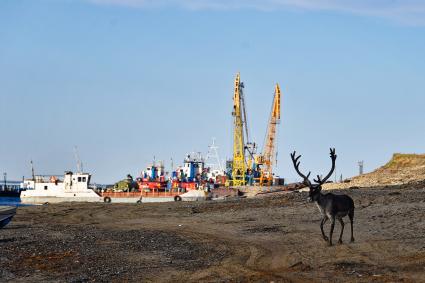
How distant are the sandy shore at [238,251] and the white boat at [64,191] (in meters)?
58.1

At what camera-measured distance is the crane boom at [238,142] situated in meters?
116

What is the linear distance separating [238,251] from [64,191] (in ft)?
249

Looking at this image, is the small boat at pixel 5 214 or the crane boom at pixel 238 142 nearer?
the small boat at pixel 5 214

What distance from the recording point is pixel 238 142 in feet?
384

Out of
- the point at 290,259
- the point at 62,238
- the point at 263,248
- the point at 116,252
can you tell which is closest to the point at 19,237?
the point at 62,238

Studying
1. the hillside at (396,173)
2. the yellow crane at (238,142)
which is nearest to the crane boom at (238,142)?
the yellow crane at (238,142)

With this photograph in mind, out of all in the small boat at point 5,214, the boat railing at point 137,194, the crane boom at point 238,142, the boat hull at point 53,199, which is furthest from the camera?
the crane boom at point 238,142

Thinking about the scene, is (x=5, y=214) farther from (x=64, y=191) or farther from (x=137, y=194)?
(x=64, y=191)

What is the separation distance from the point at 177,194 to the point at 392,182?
32065mm

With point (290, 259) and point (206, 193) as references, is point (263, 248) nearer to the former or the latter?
point (290, 259)

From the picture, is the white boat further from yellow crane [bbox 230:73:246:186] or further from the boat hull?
yellow crane [bbox 230:73:246:186]

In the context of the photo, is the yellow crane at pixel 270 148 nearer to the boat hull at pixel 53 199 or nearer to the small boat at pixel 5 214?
the boat hull at pixel 53 199

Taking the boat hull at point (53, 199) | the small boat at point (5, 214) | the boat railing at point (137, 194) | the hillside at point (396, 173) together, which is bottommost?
the small boat at point (5, 214)

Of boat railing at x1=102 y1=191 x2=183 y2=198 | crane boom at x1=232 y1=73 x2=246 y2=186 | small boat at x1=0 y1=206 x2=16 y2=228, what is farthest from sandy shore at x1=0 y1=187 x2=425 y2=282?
crane boom at x1=232 y1=73 x2=246 y2=186
